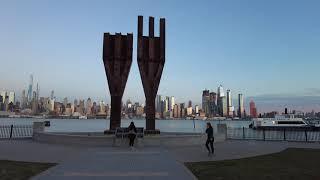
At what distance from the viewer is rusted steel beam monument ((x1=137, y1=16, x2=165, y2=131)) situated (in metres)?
25.9

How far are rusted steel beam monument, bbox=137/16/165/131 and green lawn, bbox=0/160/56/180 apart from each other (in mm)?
12892

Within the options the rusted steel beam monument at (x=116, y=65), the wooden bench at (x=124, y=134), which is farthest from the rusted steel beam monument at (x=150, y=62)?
the wooden bench at (x=124, y=134)

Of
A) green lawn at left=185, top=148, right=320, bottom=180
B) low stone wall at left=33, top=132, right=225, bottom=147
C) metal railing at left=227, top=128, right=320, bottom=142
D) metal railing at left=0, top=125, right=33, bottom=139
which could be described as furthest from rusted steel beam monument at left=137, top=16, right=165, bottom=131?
metal railing at left=0, top=125, right=33, bottom=139

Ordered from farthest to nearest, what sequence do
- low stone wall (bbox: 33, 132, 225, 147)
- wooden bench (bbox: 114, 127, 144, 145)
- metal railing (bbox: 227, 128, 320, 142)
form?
metal railing (bbox: 227, 128, 320, 142) < wooden bench (bbox: 114, 127, 144, 145) < low stone wall (bbox: 33, 132, 225, 147)

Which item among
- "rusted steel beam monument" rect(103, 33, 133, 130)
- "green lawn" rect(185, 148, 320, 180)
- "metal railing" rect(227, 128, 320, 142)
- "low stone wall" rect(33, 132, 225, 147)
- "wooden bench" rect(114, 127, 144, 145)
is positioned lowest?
"metal railing" rect(227, 128, 320, 142)

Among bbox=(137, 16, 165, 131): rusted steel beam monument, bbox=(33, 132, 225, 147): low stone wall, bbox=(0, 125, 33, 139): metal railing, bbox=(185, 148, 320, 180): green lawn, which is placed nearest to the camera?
bbox=(185, 148, 320, 180): green lawn

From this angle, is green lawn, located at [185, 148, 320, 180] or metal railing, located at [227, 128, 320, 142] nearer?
green lawn, located at [185, 148, 320, 180]

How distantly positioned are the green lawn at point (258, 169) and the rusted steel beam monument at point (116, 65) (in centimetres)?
1239

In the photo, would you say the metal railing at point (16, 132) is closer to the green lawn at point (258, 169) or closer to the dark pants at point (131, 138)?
the dark pants at point (131, 138)

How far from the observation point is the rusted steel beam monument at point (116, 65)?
25.7 meters

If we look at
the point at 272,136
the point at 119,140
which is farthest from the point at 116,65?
the point at 272,136

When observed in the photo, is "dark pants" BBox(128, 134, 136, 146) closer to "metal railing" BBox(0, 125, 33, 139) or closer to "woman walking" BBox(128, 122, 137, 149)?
"woman walking" BBox(128, 122, 137, 149)

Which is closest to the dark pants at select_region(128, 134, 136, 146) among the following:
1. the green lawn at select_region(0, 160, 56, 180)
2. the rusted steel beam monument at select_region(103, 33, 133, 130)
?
the rusted steel beam monument at select_region(103, 33, 133, 130)

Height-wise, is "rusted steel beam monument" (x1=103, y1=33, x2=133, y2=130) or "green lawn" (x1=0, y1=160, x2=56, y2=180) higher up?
"rusted steel beam monument" (x1=103, y1=33, x2=133, y2=130)
